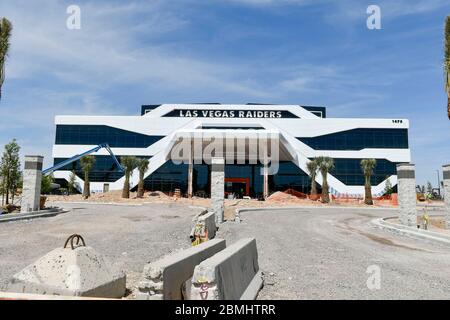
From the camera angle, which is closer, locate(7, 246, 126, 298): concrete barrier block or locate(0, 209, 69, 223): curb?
locate(7, 246, 126, 298): concrete barrier block

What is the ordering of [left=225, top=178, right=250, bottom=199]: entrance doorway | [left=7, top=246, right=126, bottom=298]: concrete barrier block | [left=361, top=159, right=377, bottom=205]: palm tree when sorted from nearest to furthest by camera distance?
[left=7, top=246, right=126, bottom=298]: concrete barrier block, [left=361, top=159, right=377, bottom=205]: palm tree, [left=225, top=178, right=250, bottom=199]: entrance doorway

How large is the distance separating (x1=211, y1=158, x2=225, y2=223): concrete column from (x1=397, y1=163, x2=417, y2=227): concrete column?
9925mm

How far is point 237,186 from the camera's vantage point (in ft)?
196

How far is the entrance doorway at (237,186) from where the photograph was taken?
59.3 metres

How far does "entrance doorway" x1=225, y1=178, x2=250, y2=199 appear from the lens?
5934cm

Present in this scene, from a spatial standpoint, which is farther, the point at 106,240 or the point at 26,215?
the point at 26,215

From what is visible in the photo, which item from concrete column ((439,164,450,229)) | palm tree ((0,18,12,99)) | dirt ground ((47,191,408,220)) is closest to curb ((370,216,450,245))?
concrete column ((439,164,450,229))

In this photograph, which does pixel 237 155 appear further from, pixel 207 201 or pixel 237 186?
pixel 207 201

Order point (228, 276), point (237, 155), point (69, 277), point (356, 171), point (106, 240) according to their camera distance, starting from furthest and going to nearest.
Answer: point (356, 171), point (237, 155), point (106, 240), point (69, 277), point (228, 276)

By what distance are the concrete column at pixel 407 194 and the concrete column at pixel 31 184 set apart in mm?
21913

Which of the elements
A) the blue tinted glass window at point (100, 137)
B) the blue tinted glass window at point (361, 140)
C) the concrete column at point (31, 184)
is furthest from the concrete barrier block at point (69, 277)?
the blue tinted glass window at point (361, 140)

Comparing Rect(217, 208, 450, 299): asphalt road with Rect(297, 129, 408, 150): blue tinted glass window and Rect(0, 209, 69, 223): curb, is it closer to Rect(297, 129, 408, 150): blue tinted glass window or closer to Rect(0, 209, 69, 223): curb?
Rect(0, 209, 69, 223): curb

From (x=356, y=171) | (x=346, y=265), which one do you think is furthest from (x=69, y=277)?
(x=356, y=171)

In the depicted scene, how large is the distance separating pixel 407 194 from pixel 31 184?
2237cm
